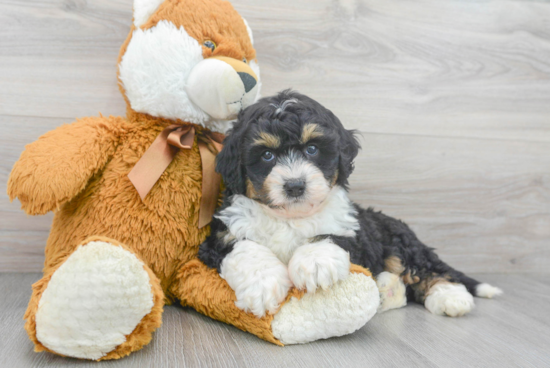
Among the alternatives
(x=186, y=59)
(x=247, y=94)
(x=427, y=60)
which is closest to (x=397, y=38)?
(x=427, y=60)

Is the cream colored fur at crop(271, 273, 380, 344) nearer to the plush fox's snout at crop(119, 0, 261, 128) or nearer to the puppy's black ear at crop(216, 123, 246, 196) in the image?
the puppy's black ear at crop(216, 123, 246, 196)

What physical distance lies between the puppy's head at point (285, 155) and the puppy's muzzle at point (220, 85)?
79 millimetres

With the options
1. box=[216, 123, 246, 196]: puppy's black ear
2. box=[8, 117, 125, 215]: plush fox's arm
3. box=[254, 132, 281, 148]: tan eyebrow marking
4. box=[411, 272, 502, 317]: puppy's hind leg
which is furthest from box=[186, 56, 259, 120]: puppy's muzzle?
box=[411, 272, 502, 317]: puppy's hind leg

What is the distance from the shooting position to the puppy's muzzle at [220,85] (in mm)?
1360

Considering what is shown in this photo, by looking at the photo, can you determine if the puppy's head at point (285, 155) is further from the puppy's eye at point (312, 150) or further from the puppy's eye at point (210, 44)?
the puppy's eye at point (210, 44)

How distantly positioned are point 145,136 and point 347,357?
37.2 inches

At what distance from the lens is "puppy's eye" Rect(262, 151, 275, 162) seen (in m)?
1.29

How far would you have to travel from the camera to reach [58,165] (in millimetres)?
1254

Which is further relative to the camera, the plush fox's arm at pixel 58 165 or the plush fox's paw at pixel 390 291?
the plush fox's paw at pixel 390 291

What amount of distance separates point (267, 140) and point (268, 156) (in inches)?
2.2

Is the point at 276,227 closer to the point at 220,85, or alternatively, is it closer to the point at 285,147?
the point at 285,147

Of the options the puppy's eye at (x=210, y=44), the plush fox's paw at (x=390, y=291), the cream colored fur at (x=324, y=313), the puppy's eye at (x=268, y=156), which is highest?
the puppy's eye at (x=210, y=44)

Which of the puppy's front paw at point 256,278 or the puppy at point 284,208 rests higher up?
the puppy at point 284,208

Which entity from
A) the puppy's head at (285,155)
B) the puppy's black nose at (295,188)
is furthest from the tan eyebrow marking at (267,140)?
the puppy's black nose at (295,188)
